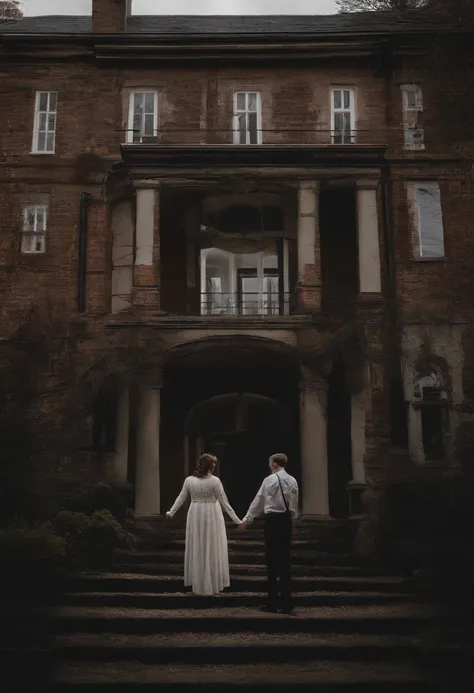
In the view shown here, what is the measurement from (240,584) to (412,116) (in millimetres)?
12625

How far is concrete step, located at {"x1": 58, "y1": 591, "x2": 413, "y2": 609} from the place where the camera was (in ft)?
32.7

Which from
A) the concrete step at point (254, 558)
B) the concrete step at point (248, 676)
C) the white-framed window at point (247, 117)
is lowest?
the concrete step at point (248, 676)

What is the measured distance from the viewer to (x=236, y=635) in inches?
345

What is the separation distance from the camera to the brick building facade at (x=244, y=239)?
17719mm

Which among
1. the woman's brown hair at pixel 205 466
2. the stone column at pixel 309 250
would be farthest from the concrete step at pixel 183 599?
the stone column at pixel 309 250

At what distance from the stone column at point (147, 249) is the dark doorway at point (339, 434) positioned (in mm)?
3995

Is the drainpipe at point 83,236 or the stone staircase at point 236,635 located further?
the drainpipe at point 83,236

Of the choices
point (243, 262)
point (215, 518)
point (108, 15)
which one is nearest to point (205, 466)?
point (215, 518)

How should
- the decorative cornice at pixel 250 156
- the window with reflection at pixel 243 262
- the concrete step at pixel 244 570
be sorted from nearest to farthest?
the concrete step at pixel 244 570 → the decorative cornice at pixel 250 156 → the window with reflection at pixel 243 262

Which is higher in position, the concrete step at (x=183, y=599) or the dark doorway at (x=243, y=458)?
the dark doorway at (x=243, y=458)

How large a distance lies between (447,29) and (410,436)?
27.8ft

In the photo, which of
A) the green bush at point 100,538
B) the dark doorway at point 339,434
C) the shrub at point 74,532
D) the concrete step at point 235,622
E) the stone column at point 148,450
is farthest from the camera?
the dark doorway at point 339,434

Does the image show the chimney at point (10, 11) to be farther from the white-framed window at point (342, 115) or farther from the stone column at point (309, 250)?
the stone column at point (309, 250)

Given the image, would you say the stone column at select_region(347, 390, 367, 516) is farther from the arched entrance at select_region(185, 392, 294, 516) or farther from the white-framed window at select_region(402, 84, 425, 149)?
the white-framed window at select_region(402, 84, 425, 149)
